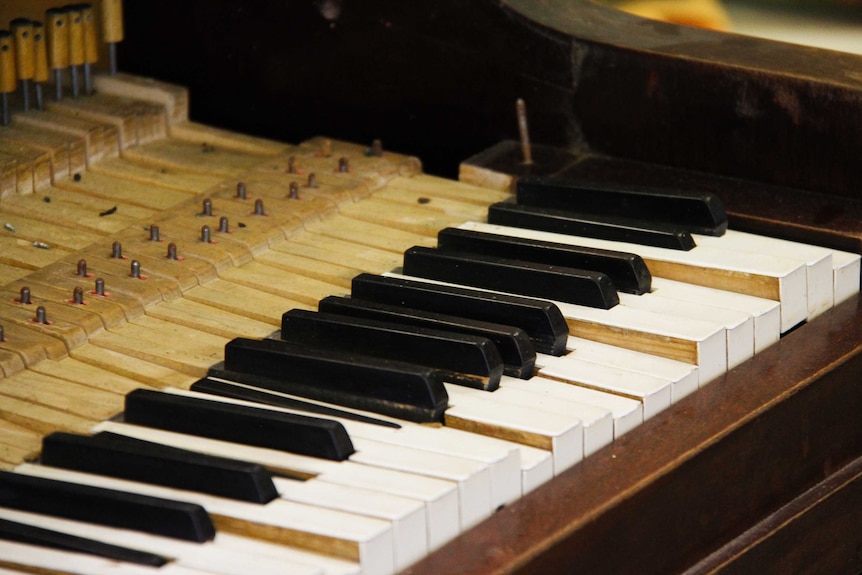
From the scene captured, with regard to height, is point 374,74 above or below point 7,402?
above

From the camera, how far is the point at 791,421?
2.73m

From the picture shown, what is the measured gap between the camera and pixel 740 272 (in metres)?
2.92

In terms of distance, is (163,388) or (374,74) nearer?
(163,388)

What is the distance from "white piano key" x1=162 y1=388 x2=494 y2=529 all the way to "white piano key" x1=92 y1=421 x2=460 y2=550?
0.01 m

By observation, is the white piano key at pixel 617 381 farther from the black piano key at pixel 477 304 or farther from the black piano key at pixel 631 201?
the black piano key at pixel 631 201

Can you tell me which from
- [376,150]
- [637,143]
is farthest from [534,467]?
[376,150]

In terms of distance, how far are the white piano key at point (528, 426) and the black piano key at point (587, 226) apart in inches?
29.6

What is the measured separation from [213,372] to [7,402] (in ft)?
1.11

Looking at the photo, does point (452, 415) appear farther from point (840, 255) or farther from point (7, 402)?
point (840, 255)

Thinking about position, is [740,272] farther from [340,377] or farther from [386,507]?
[386,507]

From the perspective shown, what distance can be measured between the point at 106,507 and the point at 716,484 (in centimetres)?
102

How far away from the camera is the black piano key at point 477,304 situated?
268 centimetres

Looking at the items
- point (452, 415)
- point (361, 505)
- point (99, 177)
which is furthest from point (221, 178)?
point (361, 505)

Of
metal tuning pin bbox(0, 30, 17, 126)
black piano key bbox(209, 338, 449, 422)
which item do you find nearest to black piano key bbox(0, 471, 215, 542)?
black piano key bbox(209, 338, 449, 422)
